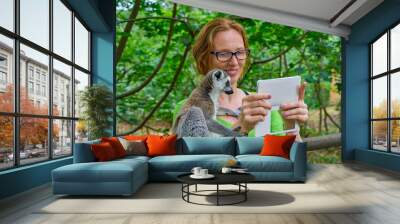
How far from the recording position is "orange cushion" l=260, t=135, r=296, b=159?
6312mm

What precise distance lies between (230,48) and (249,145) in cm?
278

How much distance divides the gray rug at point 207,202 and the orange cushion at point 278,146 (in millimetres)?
998

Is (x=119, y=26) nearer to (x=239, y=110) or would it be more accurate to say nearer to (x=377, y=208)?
(x=239, y=110)

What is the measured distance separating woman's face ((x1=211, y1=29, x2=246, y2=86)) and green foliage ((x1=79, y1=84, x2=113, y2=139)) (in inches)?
96.9

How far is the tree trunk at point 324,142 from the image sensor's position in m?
10.1

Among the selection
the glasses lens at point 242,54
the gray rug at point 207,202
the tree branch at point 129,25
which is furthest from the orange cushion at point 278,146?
the tree branch at point 129,25

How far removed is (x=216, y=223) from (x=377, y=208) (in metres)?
1.86

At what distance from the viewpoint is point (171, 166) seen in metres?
5.96

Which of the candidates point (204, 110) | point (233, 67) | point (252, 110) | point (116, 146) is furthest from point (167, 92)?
point (116, 146)

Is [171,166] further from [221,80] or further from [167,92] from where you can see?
[167,92]

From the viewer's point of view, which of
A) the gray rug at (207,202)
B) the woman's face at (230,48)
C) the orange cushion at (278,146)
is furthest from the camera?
the woman's face at (230,48)

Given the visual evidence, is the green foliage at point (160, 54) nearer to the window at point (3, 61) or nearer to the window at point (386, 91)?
the window at point (386, 91)

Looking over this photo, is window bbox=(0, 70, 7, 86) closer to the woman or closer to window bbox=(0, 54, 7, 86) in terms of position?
window bbox=(0, 54, 7, 86)

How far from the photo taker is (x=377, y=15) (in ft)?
27.3
